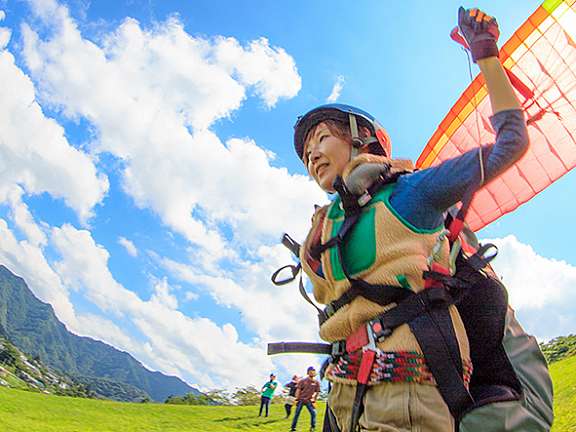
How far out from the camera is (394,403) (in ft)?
4.93

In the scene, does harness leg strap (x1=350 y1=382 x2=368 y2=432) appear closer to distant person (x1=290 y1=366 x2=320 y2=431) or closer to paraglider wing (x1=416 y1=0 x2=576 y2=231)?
paraglider wing (x1=416 y1=0 x2=576 y2=231)

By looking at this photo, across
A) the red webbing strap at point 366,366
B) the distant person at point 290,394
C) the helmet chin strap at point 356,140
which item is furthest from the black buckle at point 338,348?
the distant person at point 290,394

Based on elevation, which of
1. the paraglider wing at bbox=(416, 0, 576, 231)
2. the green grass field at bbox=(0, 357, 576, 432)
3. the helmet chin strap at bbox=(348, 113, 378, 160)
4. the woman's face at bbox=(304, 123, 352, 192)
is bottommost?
the green grass field at bbox=(0, 357, 576, 432)

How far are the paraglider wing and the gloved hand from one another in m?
0.75

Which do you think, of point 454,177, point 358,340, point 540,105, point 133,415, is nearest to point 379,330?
point 358,340

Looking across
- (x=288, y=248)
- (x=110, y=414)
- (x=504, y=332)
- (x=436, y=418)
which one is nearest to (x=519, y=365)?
(x=504, y=332)

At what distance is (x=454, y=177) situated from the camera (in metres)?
1.75

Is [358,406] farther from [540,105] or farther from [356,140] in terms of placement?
[540,105]

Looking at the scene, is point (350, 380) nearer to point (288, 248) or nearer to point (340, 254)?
point (340, 254)

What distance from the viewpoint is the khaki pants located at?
145 centimetres

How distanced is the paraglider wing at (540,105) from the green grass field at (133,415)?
727cm

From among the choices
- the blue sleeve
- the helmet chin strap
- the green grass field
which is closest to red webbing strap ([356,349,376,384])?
the blue sleeve

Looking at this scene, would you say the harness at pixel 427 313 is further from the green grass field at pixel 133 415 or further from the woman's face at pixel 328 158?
the green grass field at pixel 133 415

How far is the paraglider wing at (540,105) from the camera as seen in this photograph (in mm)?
2738
